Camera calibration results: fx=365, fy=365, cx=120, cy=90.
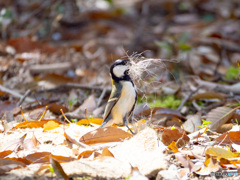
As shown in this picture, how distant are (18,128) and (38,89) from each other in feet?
5.51

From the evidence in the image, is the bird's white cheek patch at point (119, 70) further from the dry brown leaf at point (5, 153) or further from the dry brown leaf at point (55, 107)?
the dry brown leaf at point (5, 153)

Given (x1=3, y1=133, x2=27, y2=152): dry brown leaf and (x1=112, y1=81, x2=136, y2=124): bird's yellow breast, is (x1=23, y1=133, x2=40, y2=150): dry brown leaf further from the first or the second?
(x1=112, y1=81, x2=136, y2=124): bird's yellow breast

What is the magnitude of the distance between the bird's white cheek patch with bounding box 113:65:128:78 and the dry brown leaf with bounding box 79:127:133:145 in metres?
0.67

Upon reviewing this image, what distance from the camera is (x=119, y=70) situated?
346 cm

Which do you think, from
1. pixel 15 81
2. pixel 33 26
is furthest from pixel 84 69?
pixel 33 26

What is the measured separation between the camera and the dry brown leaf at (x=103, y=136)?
292 cm

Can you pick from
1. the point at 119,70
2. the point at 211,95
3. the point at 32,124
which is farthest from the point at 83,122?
the point at 211,95

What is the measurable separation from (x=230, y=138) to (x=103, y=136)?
3.36ft

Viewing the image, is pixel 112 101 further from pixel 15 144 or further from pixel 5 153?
pixel 5 153

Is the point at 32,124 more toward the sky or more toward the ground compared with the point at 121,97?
more toward the ground

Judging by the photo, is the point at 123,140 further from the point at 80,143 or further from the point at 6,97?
the point at 6,97

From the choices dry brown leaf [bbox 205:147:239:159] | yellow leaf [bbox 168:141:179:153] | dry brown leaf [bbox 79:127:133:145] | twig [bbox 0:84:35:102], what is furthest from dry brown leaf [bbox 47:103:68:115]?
dry brown leaf [bbox 205:147:239:159]

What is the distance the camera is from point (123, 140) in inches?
116

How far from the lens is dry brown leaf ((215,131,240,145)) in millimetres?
2908
